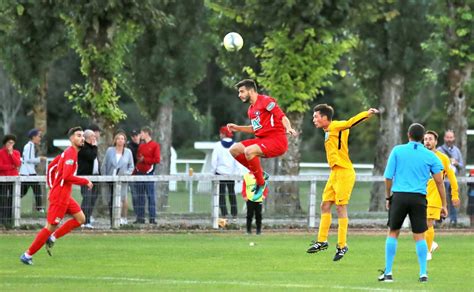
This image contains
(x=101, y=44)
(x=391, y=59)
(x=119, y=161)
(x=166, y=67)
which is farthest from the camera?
(x=166, y=67)

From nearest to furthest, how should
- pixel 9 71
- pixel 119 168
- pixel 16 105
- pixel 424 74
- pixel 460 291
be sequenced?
pixel 460 291
pixel 119 168
pixel 9 71
pixel 424 74
pixel 16 105

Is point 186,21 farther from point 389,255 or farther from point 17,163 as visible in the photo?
point 389,255

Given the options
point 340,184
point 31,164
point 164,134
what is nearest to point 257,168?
point 340,184

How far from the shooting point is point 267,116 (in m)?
21.0

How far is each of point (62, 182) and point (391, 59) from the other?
22.4m

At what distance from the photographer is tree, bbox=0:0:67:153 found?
3662 centimetres

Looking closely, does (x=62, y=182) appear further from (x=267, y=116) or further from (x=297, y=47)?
(x=297, y=47)

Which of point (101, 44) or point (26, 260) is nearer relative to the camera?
point (26, 260)

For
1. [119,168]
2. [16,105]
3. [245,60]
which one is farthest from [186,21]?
[16,105]

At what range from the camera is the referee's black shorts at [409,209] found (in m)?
16.5

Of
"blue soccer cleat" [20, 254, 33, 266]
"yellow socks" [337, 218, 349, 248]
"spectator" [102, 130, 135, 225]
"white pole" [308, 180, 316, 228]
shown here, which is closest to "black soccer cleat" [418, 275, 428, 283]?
"yellow socks" [337, 218, 349, 248]

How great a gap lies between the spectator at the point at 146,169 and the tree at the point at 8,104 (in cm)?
4404

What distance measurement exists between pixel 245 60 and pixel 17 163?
549 inches

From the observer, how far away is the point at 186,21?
4234cm
